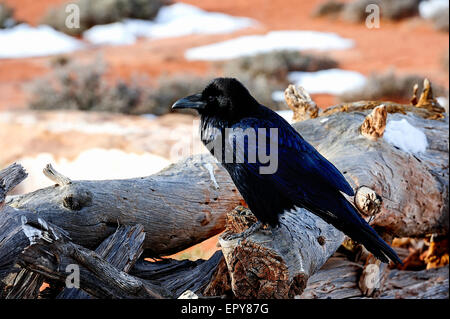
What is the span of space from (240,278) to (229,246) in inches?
8.1

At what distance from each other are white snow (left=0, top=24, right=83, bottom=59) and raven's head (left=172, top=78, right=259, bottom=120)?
12458 mm

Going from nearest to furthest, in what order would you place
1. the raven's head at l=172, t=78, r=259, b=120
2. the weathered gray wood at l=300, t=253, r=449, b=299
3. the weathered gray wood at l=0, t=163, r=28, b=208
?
1. the raven's head at l=172, t=78, r=259, b=120
2. the weathered gray wood at l=0, t=163, r=28, b=208
3. the weathered gray wood at l=300, t=253, r=449, b=299

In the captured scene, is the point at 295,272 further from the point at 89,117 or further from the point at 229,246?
the point at 89,117

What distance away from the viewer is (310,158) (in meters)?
2.89

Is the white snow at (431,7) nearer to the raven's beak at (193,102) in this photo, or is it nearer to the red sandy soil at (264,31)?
the red sandy soil at (264,31)

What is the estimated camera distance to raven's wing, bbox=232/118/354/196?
2.85 metres

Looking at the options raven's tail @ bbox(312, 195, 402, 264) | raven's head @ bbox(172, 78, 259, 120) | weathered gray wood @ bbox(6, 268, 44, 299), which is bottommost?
weathered gray wood @ bbox(6, 268, 44, 299)

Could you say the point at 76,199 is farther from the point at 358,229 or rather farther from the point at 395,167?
the point at 395,167

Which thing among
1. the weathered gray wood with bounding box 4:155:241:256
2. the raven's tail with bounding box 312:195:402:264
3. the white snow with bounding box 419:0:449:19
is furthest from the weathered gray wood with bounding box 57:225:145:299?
the white snow with bounding box 419:0:449:19

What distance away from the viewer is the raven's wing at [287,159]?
285cm

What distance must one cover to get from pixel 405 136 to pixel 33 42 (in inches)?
504

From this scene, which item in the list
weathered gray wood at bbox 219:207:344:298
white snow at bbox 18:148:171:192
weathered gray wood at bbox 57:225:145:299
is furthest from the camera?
white snow at bbox 18:148:171:192

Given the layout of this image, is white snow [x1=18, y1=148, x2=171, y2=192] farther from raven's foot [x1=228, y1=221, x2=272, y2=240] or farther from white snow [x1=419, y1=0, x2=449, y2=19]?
white snow [x1=419, y1=0, x2=449, y2=19]
